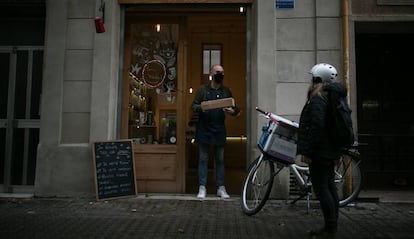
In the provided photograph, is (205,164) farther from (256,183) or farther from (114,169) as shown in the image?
(114,169)

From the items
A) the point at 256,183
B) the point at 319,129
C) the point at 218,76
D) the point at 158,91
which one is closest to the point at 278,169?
the point at 256,183

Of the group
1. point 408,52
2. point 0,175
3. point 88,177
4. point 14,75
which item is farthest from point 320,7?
point 0,175

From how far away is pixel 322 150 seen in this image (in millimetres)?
4254

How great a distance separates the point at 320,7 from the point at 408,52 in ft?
7.81

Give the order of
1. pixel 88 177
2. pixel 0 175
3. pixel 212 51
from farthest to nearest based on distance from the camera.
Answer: pixel 212 51
pixel 0 175
pixel 88 177

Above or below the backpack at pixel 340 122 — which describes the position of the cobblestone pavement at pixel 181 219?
below

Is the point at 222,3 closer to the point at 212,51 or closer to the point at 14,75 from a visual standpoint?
the point at 14,75

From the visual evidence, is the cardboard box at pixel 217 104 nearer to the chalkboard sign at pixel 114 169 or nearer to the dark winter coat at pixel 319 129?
the chalkboard sign at pixel 114 169

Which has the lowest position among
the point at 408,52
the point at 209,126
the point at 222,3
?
the point at 209,126

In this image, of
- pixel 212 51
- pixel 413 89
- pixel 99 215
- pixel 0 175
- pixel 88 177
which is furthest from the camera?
pixel 212 51

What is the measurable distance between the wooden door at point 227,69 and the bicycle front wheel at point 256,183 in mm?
2640

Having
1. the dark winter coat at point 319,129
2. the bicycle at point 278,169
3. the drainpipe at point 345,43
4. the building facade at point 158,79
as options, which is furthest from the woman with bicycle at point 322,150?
the drainpipe at point 345,43

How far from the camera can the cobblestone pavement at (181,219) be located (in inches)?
186

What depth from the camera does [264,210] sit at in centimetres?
592
